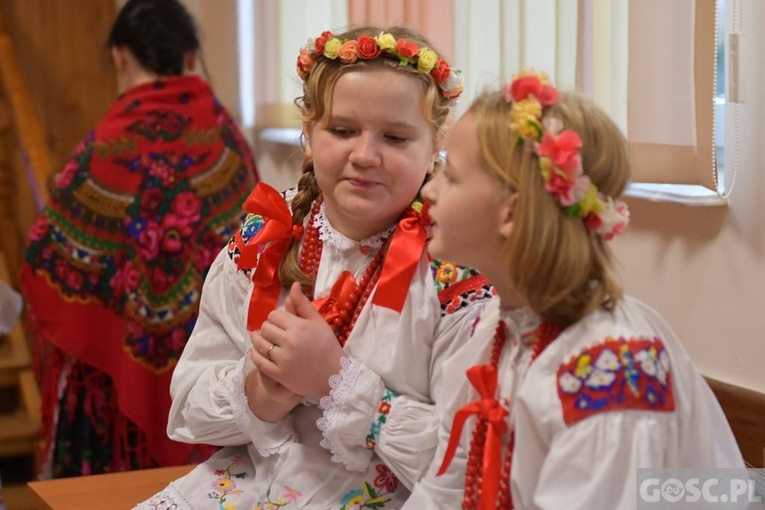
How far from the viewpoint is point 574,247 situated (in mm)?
1196

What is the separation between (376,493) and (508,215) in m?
0.51

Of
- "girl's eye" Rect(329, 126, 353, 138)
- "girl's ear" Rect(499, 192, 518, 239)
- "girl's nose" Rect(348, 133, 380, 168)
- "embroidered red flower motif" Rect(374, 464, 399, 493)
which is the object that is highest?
"girl's eye" Rect(329, 126, 353, 138)

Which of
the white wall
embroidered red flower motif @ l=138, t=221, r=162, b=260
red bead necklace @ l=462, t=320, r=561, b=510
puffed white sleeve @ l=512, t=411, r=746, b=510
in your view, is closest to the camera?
puffed white sleeve @ l=512, t=411, r=746, b=510

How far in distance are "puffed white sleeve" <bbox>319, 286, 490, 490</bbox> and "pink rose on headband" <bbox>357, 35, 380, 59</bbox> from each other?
371 millimetres

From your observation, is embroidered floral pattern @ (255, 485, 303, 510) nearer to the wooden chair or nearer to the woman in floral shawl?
the woman in floral shawl

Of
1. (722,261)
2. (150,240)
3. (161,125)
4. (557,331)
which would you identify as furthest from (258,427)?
(161,125)

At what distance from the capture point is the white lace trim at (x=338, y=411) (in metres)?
1.48

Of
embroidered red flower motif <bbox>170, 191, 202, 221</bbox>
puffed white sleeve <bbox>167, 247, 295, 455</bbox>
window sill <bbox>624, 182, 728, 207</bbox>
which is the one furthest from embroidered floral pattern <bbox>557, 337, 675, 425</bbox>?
embroidered red flower motif <bbox>170, 191, 202, 221</bbox>

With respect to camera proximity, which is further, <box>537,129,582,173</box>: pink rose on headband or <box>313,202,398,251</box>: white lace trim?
<box>313,202,398,251</box>: white lace trim

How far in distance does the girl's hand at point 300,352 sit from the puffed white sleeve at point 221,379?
0.10m

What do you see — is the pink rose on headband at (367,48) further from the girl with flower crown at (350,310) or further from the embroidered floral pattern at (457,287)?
the embroidered floral pattern at (457,287)

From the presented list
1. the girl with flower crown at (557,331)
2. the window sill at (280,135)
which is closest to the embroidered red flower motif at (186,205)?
the window sill at (280,135)

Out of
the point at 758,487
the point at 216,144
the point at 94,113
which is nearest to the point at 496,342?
the point at 758,487

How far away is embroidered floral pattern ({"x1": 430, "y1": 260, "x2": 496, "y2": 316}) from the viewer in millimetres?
1521
